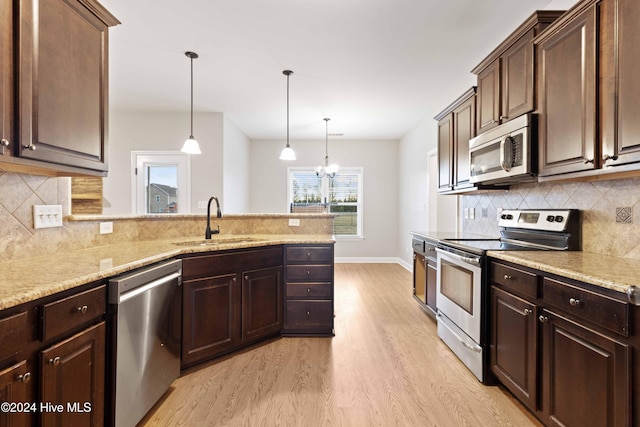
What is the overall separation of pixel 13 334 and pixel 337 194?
20.2ft

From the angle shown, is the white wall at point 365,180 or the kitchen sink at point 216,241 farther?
the white wall at point 365,180

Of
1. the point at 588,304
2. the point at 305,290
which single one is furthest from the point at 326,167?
the point at 588,304

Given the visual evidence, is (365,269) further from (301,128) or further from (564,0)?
(564,0)

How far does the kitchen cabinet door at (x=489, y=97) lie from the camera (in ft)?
8.10

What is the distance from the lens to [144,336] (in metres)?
1.71

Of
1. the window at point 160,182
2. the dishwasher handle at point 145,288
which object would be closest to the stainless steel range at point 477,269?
the dishwasher handle at point 145,288

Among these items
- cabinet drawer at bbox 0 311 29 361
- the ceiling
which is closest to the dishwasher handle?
cabinet drawer at bbox 0 311 29 361

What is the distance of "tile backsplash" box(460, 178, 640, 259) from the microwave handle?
43 cm

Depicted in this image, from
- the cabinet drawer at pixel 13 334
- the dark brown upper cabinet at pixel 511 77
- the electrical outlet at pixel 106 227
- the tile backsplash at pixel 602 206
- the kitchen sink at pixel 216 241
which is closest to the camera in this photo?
the cabinet drawer at pixel 13 334

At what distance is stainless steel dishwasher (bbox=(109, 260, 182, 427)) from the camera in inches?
59.6

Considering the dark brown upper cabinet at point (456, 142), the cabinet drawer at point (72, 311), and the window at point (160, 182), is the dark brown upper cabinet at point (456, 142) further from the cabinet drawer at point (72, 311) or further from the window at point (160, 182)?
the window at point (160, 182)

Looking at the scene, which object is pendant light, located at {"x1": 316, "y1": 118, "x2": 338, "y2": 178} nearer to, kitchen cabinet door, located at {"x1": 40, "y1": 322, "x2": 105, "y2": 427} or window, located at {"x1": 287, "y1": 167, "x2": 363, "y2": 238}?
window, located at {"x1": 287, "y1": 167, "x2": 363, "y2": 238}

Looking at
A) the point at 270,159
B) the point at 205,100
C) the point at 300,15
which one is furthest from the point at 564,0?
the point at 270,159

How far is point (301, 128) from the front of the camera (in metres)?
5.94
